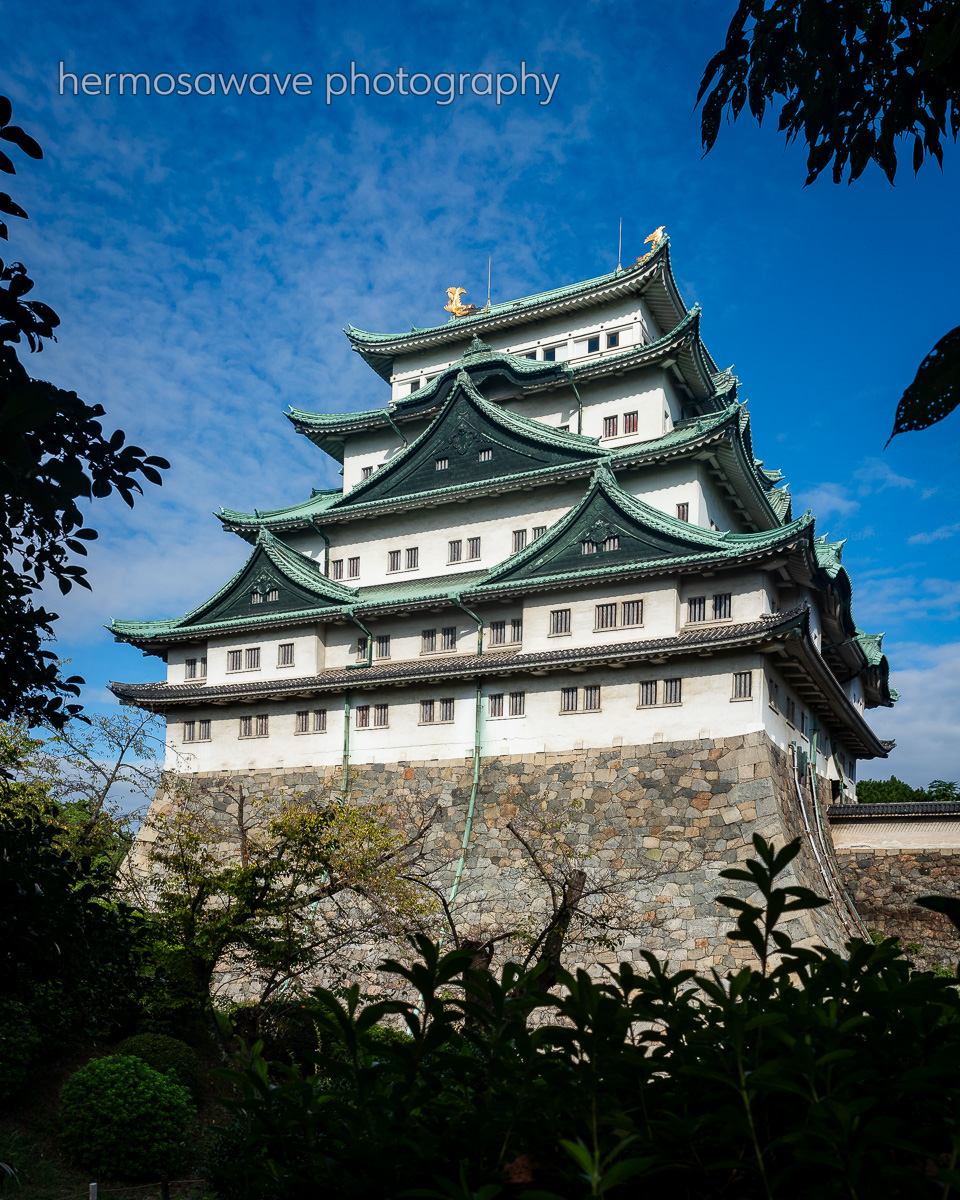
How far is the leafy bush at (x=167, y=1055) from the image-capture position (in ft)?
53.6

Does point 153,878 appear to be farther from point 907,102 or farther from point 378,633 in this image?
point 907,102

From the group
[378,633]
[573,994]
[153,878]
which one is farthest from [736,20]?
[378,633]

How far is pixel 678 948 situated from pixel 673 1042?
2156 cm

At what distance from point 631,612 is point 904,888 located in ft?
38.4

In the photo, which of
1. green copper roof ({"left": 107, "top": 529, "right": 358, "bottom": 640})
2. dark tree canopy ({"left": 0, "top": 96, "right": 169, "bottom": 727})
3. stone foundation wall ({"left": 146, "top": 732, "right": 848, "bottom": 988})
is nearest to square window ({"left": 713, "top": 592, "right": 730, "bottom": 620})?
stone foundation wall ({"left": 146, "top": 732, "right": 848, "bottom": 988})

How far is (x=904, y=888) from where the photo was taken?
27203mm

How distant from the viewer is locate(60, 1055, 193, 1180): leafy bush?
13891 millimetres

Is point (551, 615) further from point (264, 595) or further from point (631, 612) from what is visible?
point (264, 595)

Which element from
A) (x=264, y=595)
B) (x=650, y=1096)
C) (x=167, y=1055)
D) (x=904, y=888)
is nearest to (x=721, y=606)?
(x=904, y=888)

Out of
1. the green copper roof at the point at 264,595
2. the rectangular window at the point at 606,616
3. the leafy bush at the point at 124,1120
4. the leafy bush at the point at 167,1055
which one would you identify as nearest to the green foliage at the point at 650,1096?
the leafy bush at the point at 124,1120

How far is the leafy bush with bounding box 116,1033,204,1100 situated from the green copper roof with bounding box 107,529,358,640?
15.9m

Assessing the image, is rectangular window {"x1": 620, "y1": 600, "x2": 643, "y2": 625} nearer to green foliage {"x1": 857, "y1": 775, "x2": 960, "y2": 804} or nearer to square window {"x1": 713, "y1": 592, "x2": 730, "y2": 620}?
square window {"x1": 713, "y1": 592, "x2": 730, "y2": 620}

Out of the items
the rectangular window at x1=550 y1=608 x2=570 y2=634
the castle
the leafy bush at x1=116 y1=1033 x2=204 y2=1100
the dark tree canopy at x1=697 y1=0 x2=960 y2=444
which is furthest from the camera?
the rectangular window at x1=550 y1=608 x2=570 y2=634

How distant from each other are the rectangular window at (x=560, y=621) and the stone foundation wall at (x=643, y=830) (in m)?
3.70
